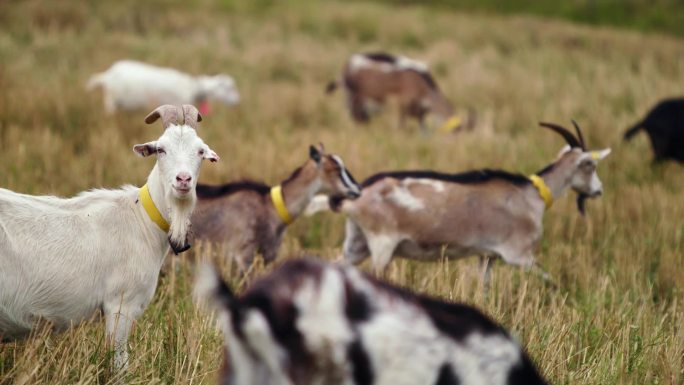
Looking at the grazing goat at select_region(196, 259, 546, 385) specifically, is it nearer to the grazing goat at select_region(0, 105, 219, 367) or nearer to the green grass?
the grazing goat at select_region(0, 105, 219, 367)

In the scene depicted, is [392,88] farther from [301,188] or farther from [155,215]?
[155,215]

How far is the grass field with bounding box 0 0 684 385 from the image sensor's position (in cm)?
392

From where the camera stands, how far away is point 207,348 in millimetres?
3787

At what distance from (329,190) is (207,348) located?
268cm

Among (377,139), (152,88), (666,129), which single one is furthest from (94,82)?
(666,129)

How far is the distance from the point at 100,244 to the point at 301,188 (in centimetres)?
261

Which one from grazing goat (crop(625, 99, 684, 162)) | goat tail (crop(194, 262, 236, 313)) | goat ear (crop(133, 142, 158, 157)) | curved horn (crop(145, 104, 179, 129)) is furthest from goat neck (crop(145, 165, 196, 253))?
grazing goat (crop(625, 99, 684, 162))

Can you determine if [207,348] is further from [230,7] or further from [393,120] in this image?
[230,7]

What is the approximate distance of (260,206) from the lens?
20.1ft

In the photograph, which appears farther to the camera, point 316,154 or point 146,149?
point 316,154

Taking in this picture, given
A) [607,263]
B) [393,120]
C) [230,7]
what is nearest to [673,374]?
[607,263]

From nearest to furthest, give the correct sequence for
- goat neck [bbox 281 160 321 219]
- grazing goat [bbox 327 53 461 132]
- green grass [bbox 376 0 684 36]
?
goat neck [bbox 281 160 321 219] → grazing goat [bbox 327 53 461 132] → green grass [bbox 376 0 684 36]

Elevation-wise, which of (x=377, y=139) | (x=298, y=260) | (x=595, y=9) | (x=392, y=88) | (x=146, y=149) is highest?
(x=595, y=9)

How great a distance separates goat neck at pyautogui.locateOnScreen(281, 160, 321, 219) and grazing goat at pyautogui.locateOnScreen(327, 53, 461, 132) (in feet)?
22.8
